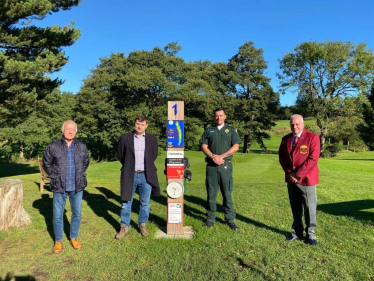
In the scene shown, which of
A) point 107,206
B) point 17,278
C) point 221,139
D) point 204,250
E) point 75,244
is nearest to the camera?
point 17,278

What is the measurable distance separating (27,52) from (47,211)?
7.86m

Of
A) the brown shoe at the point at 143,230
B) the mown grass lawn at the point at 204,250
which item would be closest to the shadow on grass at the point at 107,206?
the mown grass lawn at the point at 204,250

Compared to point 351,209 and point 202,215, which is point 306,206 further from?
point 351,209

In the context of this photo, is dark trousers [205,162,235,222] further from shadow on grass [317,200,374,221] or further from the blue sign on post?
shadow on grass [317,200,374,221]

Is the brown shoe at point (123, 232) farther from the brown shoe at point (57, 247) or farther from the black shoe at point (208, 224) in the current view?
the black shoe at point (208, 224)

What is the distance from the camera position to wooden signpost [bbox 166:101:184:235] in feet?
15.4

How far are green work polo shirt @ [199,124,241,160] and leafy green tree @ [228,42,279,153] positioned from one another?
29731mm

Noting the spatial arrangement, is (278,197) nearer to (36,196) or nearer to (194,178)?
(194,178)

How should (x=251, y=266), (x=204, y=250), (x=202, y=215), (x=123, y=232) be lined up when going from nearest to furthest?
1. (x=251, y=266)
2. (x=204, y=250)
3. (x=123, y=232)
4. (x=202, y=215)

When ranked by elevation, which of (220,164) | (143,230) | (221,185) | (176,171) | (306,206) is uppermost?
(220,164)

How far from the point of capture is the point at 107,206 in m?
6.73

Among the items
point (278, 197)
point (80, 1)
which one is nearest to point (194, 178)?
point (278, 197)

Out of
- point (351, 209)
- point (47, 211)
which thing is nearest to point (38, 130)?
point (47, 211)

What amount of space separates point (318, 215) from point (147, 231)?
11.7 ft
